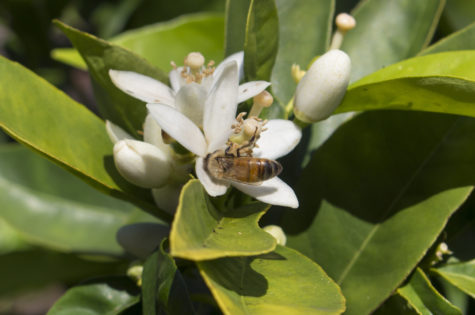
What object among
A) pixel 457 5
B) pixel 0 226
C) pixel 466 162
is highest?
pixel 457 5

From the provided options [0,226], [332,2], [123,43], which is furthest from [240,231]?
[0,226]

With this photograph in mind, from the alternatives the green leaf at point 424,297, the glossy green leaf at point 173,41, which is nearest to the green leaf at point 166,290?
the green leaf at point 424,297

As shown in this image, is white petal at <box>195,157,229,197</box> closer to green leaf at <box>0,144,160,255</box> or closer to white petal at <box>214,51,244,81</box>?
white petal at <box>214,51,244,81</box>

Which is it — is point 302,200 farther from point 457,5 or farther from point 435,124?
point 457,5

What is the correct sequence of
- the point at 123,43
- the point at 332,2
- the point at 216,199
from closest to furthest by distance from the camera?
1. the point at 216,199
2. the point at 332,2
3. the point at 123,43

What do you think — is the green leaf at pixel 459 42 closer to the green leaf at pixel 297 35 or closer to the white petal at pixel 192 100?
the green leaf at pixel 297 35
